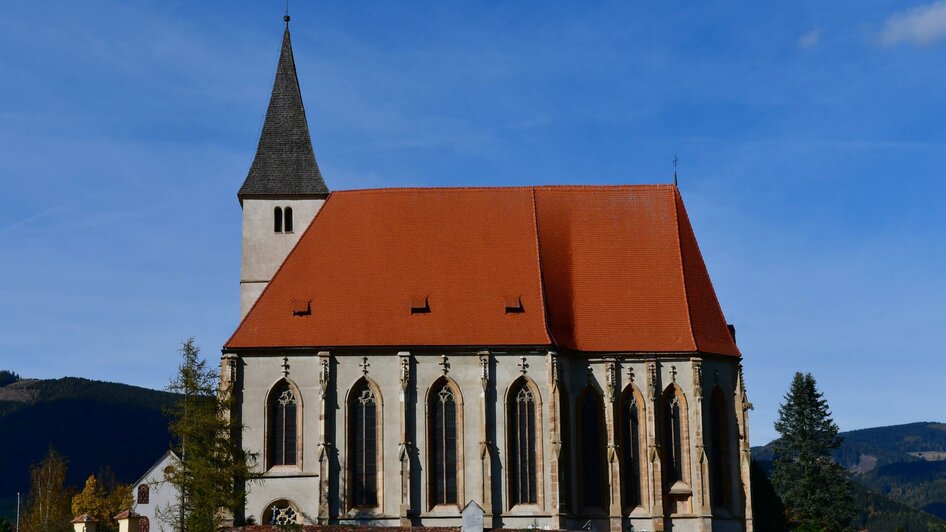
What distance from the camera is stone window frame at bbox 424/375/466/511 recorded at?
4484cm

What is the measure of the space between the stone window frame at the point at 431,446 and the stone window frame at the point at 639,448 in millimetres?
6000

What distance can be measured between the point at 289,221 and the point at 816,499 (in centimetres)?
2972

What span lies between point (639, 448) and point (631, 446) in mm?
309

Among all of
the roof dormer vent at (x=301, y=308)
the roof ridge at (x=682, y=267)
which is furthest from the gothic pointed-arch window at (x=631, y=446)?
the roof dormer vent at (x=301, y=308)

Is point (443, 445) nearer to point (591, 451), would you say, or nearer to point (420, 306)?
point (420, 306)

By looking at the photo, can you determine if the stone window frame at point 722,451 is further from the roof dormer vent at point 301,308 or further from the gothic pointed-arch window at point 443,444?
the roof dormer vent at point 301,308

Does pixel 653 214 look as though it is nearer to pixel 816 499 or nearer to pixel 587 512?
pixel 587 512

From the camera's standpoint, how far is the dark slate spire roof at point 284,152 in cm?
5112

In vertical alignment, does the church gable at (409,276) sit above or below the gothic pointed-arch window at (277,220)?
below

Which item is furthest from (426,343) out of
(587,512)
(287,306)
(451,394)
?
(587,512)

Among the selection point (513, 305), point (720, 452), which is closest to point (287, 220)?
point (513, 305)

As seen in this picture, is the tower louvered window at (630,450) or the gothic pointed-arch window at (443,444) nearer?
the gothic pointed-arch window at (443,444)

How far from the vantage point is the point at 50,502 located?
7206cm

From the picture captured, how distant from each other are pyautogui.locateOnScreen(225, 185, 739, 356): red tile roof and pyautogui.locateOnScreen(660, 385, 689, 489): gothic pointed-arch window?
2.01m
